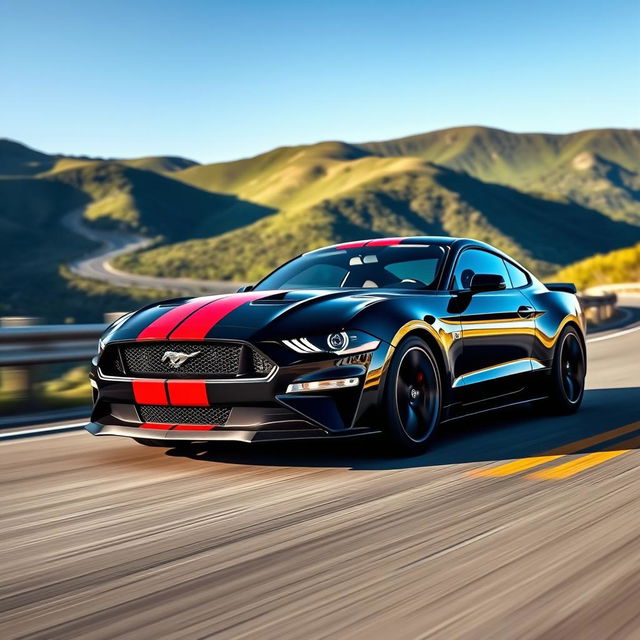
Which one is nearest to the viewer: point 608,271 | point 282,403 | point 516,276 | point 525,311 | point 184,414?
point 282,403

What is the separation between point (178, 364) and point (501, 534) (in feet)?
7.24

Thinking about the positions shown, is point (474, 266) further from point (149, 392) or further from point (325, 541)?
point (325, 541)

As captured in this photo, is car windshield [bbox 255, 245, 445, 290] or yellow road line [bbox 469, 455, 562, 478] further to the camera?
car windshield [bbox 255, 245, 445, 290]

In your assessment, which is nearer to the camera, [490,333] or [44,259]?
[490,333]

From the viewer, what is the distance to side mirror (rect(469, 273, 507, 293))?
677cm

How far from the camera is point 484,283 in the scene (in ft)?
22.4

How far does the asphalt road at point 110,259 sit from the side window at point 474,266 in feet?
213

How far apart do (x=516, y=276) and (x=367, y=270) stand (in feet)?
4.77

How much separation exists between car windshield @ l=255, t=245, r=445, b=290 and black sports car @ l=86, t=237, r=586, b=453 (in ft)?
0.04

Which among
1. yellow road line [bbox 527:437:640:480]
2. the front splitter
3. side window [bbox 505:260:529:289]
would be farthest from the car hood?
side window [bbox 505:260:529:289]

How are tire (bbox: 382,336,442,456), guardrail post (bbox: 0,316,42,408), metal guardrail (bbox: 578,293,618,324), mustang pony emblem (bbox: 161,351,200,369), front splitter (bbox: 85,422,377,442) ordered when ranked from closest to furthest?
1. front splitter (bbox: 85,422,377,442)
2. mustang pony emblem (bbox: 161,351,200,369)
3. tire (bbox: 382,336,442,456)
4. guardrail post (bbox: 0,316,42,408)
5. metal guardrail (bbox: 578,293,618,324)

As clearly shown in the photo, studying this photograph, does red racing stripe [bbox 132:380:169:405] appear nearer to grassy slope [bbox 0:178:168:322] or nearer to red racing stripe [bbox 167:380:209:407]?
red racing stripe [bbox 167:380:209:407]

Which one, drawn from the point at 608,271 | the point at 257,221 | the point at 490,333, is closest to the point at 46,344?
the point at 490,333

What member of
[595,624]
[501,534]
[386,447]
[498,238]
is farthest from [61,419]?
[498,238]
